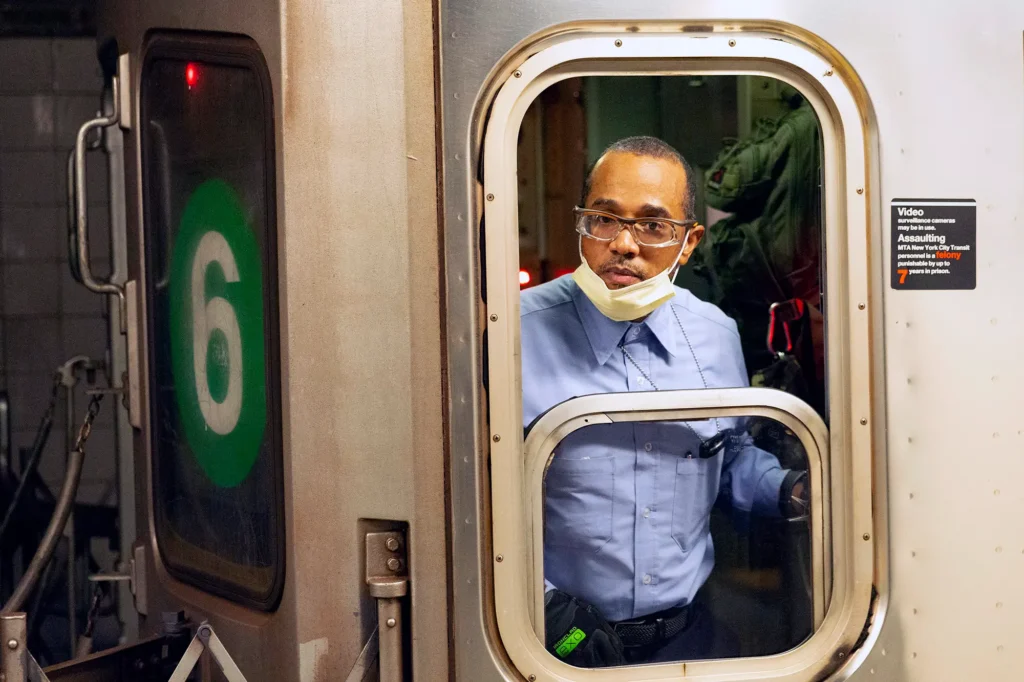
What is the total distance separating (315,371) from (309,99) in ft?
1.45

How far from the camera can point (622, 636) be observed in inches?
69.6

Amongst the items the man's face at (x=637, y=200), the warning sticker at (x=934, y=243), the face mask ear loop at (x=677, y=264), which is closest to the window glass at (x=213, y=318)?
the man's face at (x=637, y=200)

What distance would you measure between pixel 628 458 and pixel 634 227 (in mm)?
387

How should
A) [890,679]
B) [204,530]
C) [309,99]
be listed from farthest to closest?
[204,530], [890,679], [309,99]

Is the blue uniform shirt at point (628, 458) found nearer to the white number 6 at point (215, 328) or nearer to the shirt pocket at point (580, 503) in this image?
the shirt pocket at point (580, 503)

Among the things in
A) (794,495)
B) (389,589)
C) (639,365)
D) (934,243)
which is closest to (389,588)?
(389,589)

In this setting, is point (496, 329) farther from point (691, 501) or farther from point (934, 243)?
point (934, 243)

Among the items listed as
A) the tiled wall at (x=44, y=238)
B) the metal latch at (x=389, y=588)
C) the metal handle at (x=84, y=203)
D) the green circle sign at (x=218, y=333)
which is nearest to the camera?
the metal latch at (x=389, y=588)

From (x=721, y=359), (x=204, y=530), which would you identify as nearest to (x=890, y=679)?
(x=721, y=359)

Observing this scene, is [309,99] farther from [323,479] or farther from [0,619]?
[0,619]

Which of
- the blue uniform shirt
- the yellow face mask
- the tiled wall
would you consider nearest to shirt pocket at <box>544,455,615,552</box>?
the blue uniform shirt

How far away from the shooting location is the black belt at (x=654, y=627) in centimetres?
177

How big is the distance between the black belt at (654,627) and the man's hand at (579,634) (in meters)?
0.02

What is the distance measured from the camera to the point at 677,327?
177 centimetres
